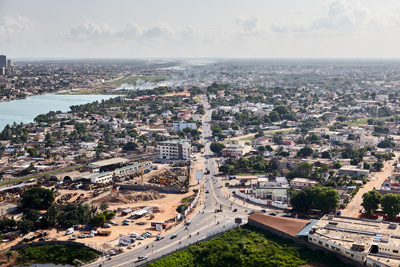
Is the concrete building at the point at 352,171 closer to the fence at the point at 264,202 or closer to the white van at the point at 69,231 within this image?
the fence at the point at 264,202

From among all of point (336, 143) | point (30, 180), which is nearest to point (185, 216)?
point (30, 180)

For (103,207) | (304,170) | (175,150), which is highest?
(304,170)

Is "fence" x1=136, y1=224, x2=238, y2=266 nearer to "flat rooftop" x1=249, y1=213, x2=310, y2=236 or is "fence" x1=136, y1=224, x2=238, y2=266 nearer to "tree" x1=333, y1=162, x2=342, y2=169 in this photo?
"flat rooftop" x1=249, y1=213, x2=310, y2=236

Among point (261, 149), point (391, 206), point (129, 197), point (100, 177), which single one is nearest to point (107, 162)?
point (100, 177)

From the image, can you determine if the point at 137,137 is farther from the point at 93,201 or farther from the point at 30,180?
the point at 93,201

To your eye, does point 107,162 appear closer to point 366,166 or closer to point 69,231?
point 69,231
